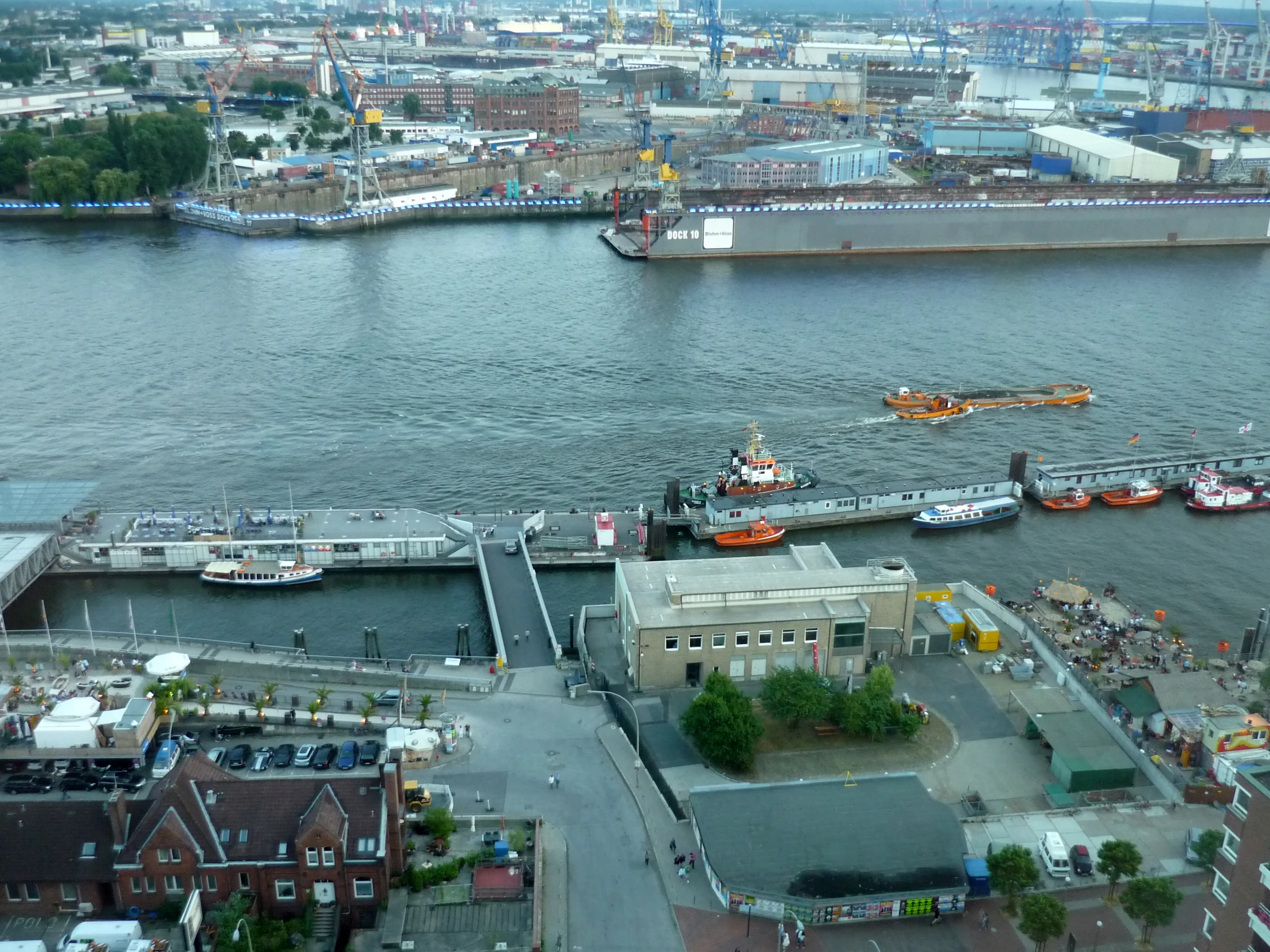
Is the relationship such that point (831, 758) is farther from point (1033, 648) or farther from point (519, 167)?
point (519, 167)

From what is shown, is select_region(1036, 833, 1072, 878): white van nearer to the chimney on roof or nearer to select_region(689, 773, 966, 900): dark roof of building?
select_region(689, 773, 966, 900): dark roof of building

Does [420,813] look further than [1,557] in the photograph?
No

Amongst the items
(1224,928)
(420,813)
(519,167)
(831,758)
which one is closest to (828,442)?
(831,758)

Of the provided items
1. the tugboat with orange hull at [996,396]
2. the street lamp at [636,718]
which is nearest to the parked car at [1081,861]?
the street lamp at [636,718]

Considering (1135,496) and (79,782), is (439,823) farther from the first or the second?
(1135,496)

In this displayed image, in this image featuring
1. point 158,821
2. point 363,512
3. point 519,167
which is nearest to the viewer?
point 158,821

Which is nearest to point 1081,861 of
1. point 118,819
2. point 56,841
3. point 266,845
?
point 266,845

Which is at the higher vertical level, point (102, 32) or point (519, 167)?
point (102, 32)
